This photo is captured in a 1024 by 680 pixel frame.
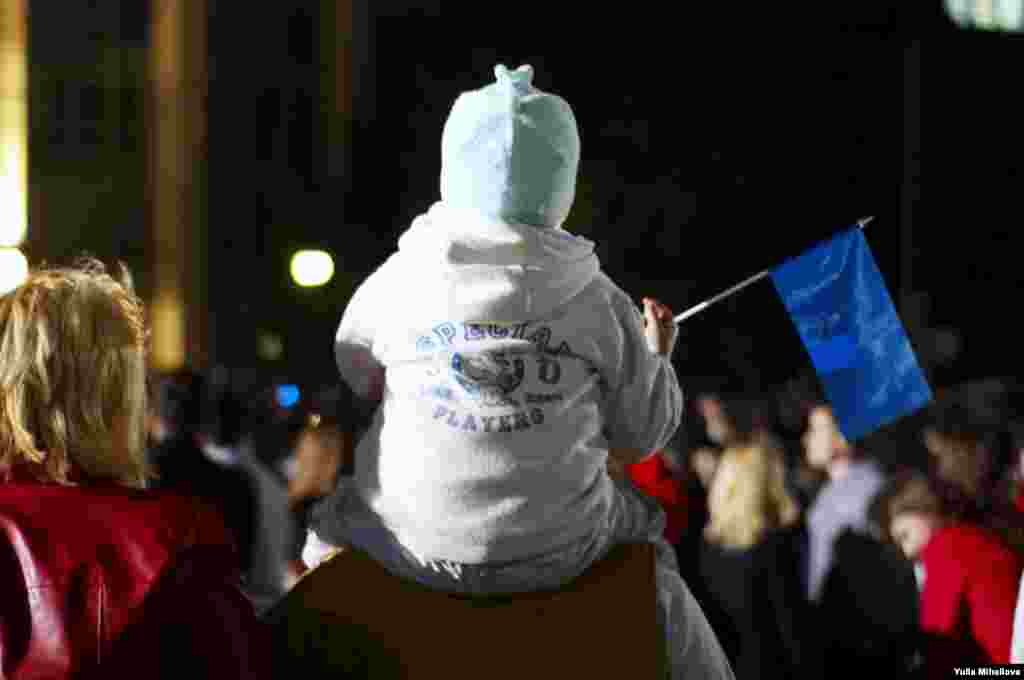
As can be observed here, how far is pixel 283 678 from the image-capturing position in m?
4.11

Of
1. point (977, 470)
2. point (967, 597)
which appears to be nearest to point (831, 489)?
point (977, 470)

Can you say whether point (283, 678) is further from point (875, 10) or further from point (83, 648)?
point (875, 10)

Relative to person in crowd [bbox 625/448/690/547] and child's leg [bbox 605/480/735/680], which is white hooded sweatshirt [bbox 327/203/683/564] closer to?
child's leg [bbox 605/480/735/680]

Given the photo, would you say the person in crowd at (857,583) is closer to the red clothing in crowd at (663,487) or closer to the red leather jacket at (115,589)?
the red clothing in crowd at (663,487)

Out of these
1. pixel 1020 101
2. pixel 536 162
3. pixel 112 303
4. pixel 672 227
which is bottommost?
pixel 672 227

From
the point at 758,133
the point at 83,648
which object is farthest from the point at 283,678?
the point at 758,133

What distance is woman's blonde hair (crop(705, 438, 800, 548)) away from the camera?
35.0 feet

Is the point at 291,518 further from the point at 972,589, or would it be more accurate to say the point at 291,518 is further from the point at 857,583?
the point at 972,589

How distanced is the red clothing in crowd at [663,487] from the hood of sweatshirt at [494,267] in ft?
8.78

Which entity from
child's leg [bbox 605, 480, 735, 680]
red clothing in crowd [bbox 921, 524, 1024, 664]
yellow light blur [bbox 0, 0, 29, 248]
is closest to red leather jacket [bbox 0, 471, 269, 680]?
child's leg [bbox 605, 480, 735, 680]

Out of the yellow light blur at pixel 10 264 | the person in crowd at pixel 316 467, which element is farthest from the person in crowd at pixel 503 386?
the yellow light blur at pixel 10 264

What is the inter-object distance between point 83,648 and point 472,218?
1228 millimetres

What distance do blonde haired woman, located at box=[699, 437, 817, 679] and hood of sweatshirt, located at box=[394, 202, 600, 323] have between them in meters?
5.97

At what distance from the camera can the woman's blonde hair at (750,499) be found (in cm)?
1066
